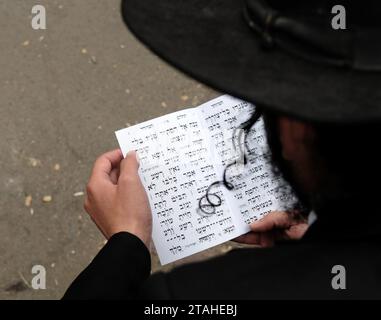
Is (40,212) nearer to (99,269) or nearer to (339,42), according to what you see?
(99,269)

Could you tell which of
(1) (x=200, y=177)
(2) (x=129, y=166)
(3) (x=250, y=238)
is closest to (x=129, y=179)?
(2) (x=129, y=166)

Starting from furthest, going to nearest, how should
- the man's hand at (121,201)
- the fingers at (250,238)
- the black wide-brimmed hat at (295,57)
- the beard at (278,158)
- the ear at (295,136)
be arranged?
1. the fingers at (250,238)
2. the man's hand at (121,201)
3. the beard at (278,158)
4. the ear at (295,136)
5. the black wide-brimmed hat at (295,57)

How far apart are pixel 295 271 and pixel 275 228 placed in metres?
0.57

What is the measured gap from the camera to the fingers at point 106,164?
161 cm

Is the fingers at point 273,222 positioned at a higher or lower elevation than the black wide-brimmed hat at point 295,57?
lower

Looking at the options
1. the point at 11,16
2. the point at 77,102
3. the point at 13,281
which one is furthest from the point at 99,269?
the point at 11,16

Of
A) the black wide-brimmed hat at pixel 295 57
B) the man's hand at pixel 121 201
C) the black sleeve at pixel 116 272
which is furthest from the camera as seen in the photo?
the man's hand at pixel 121 201

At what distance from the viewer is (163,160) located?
163 cm

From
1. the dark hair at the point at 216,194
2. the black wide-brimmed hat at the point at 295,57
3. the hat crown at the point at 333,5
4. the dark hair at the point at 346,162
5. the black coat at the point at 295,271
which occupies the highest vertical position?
the hat crown at the point at 333,5

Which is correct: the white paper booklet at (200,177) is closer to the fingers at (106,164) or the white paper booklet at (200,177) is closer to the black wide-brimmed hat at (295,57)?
the fingers at (106,164)

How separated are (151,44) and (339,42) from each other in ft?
1.04

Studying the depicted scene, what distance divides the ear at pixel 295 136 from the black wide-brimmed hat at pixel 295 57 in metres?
0.10

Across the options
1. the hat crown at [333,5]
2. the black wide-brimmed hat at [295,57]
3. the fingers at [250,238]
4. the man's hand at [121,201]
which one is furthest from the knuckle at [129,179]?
the hat crown at [333,5]
